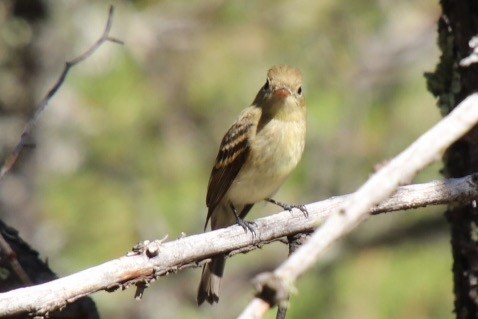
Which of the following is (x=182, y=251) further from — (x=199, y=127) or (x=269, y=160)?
(x=199, y=127)

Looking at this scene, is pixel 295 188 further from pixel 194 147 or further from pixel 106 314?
pixel 106 314

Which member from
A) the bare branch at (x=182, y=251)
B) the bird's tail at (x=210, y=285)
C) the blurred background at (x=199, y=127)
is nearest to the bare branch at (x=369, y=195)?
the bare branch at (x=182, y=251)

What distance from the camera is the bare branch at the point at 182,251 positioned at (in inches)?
94.4

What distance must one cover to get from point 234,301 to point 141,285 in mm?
4767

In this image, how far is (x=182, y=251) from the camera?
8.61 feet

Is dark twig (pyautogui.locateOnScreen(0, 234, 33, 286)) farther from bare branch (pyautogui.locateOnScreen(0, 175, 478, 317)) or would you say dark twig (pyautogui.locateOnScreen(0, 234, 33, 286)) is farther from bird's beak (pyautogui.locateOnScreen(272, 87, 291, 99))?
bird's beak (pyautogui.locateOnScreen(272, 87, 291, 99))

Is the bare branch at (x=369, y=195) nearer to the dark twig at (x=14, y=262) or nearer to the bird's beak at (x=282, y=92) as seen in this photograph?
the dark twig at (x=14, y=262)

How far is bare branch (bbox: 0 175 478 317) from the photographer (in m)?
2.40

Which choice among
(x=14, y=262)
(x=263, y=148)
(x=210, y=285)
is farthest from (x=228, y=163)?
(x=14, y=262)

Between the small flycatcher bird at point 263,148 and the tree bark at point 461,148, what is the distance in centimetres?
124

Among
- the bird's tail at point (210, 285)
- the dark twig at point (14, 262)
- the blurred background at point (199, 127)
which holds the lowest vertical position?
the dark twig at point (14, 262)

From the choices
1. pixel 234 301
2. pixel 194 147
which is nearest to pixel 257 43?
pixel 194 147

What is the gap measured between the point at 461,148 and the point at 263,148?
149 cm

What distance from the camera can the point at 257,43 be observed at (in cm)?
793
